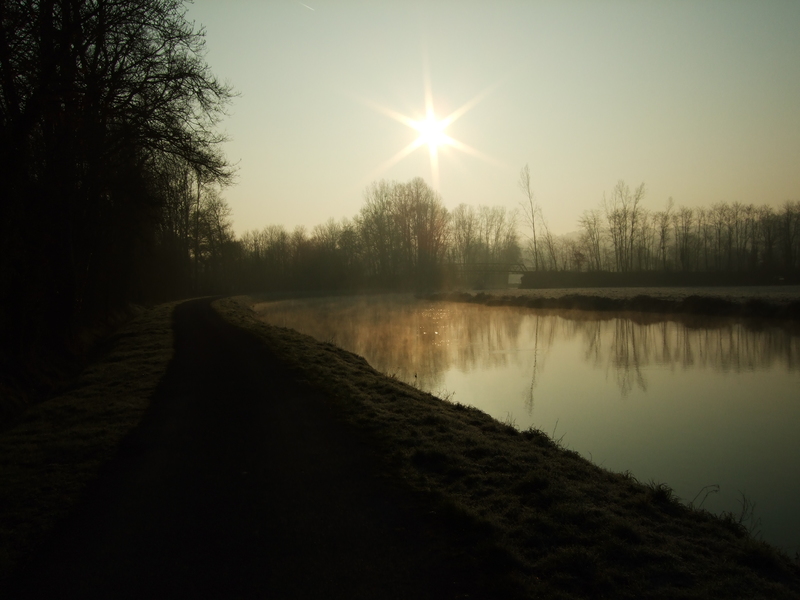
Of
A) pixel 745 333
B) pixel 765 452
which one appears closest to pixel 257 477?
pixel 765 452

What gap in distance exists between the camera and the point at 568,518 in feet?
15.9

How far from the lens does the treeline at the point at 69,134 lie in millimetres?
9195

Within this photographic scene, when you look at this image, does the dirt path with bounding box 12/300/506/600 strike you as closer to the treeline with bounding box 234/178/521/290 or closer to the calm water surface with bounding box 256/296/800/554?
the calm water surface with bounding box 256/296/800/554

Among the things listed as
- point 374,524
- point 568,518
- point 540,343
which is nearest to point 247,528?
point 374,524

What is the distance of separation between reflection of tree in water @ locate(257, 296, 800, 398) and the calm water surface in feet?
0.21

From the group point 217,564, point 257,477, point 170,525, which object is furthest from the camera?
point 257,477

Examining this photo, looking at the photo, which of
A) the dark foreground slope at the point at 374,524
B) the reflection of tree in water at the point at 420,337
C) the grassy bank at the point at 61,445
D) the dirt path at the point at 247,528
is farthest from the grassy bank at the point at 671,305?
the grassy bank at the point at 61,445

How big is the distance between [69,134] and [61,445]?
330 inches

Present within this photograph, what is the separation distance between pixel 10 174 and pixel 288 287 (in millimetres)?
72068

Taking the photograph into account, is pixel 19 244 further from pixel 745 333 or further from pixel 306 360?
pixel 745 333

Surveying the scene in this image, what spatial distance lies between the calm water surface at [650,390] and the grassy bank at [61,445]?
6.56 m

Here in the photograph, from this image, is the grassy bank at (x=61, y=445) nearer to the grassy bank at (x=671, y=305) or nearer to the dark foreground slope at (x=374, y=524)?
the dark foreground slope at (x=374, y=524)

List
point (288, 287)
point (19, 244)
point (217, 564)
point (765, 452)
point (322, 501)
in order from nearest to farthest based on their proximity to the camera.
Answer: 1. point (217, 564)
2. point (322, 501)
3. point (765, 452)
4. point (19, 244)
5. point (288, 287)

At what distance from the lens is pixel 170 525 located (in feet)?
15.4
